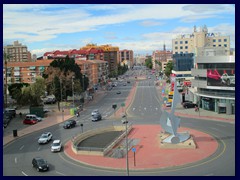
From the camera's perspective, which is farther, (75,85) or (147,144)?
(75,85)

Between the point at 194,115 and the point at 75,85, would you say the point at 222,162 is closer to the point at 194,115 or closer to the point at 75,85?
the point at 194,115

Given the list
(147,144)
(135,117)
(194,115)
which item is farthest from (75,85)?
(147,144)

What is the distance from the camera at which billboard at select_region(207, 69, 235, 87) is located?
52.7 m

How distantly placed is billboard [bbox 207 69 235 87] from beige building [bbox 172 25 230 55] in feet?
203

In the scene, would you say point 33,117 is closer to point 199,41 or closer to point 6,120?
point 6,120

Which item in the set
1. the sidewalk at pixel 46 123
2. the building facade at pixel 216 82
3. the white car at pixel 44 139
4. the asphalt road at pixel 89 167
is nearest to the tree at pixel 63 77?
the sidewalk at pixel 46 123

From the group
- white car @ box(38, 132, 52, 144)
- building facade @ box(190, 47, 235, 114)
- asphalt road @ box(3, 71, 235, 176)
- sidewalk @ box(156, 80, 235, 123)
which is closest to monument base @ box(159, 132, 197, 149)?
asphalt road @ box(3, 71, 235, 176)

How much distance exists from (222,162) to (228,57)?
27609 millimetres

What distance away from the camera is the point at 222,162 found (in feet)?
95.1

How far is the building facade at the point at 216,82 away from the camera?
173 ft

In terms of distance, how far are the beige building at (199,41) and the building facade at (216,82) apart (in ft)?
196

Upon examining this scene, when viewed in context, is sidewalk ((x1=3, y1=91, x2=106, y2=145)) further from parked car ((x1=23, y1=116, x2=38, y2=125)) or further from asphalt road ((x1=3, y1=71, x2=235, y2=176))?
asphalt road ((x1=3, y1=71, x2=235, y2=176))

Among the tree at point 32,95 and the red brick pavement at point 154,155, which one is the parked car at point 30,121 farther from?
the red brick pavement at point 154,155

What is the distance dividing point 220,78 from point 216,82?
0.98 meters
